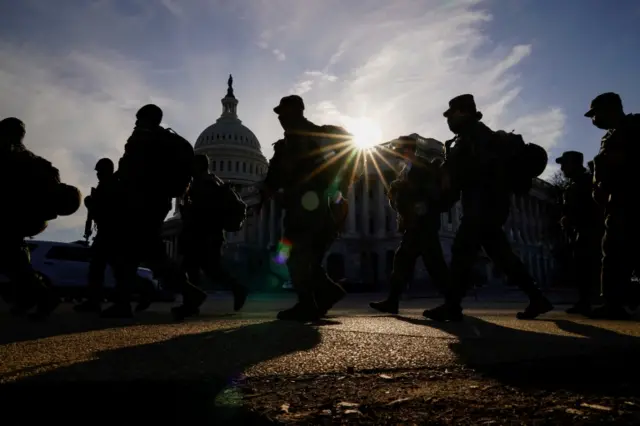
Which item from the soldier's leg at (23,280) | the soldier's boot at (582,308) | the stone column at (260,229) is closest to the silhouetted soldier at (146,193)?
the soldier's leg at (23,280)

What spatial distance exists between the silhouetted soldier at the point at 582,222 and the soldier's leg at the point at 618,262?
50.6 inches

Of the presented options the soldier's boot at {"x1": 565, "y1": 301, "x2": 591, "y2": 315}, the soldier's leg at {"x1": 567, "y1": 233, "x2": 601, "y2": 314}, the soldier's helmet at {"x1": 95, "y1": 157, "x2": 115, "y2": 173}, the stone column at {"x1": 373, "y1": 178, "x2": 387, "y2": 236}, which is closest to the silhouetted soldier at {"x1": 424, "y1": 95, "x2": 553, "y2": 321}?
the soldier's boot at {"x1": 565, "y1": 301, "x2": 591, "y2": 315}

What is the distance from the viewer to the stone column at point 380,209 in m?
53.2

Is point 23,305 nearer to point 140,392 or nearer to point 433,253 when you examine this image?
point 140,392

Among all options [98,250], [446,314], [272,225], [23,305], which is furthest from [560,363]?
[272,225]

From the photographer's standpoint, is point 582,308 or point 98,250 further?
point 98,250

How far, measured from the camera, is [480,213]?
4422mm

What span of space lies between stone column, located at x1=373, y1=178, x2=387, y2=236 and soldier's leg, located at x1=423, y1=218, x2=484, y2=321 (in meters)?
48.7

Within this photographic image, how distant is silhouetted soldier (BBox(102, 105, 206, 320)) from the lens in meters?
4.80

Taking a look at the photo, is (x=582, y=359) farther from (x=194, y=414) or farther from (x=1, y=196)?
(x=1, y=196)

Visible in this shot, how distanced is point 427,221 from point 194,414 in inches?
189

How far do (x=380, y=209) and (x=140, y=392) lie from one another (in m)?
53.3

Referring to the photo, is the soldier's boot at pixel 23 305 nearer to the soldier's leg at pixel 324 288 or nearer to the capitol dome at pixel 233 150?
the soldier's leg at pixel 324 288

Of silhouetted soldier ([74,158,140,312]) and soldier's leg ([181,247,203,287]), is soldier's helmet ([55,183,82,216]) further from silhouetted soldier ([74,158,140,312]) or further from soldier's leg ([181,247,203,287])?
soldier's leg ([181,247,203,287])
